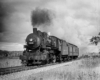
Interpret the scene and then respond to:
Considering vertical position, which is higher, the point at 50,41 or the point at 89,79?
the point at 50,41

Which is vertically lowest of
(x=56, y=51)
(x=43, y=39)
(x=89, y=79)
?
(x=89, y=79)

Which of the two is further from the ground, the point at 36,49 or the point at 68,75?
the point at 36,49

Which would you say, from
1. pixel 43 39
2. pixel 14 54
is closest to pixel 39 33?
pixel 43 39

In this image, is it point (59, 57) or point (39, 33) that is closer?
point (39, 33)

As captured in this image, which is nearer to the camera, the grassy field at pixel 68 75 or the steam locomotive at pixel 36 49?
the grassy field at pixel 68 75

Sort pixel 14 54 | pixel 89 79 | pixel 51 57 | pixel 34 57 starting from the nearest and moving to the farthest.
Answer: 1. pixel 89 79
2. pixel 34 57
3. pixel 51 57
4. pixel 14 54

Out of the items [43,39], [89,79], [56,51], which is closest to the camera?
[89,79]

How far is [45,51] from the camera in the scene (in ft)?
56.9

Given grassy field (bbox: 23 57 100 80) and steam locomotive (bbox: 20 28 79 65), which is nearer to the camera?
grassy field (bbox: 23 57 100 80)

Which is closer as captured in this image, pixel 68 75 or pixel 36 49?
pixel 68 75

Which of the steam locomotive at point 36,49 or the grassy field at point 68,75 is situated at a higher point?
the steam locomotive at point 36,49

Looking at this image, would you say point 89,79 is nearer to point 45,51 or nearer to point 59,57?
point 45,51

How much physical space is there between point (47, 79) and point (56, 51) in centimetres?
1358

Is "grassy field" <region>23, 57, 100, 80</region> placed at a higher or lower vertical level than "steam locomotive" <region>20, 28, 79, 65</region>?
lower
